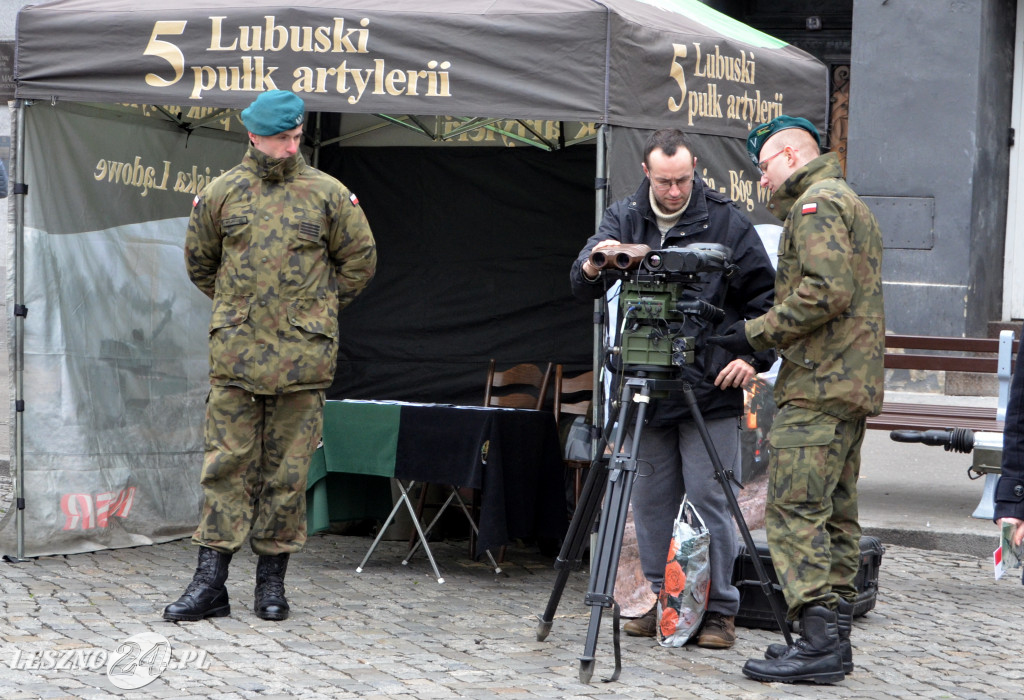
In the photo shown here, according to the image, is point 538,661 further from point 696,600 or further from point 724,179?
point 724,179

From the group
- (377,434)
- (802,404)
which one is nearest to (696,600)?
(802,404)

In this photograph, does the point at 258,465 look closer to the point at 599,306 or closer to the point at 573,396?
the point at 599,306

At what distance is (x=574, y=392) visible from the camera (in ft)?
22.6

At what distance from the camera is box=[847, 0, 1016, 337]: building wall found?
1028 cm

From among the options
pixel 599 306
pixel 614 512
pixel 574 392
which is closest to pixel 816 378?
pixel 614 512

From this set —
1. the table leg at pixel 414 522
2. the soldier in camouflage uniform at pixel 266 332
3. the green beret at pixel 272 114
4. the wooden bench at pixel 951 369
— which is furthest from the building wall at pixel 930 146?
the green beret at pixel 272 114

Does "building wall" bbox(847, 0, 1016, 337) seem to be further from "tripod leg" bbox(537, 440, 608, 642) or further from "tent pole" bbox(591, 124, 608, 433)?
"tripod leg" bbox(537, 440, 608, 642)

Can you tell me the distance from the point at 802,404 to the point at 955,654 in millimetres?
1269

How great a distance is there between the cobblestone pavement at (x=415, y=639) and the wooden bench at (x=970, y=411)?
62 cm

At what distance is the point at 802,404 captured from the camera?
424cm

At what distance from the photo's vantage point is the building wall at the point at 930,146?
33.7 feet

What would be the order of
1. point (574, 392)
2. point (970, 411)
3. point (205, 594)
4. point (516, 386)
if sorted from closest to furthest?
point (205, 594) < point (574, 392) < point (516, 386) < point (970, 411)

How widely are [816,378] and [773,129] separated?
876 millimetres

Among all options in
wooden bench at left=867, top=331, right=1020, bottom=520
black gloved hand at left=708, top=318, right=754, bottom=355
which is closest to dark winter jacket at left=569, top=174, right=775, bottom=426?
black gloved hand at left=708, top=318, right=754, bottom=355
